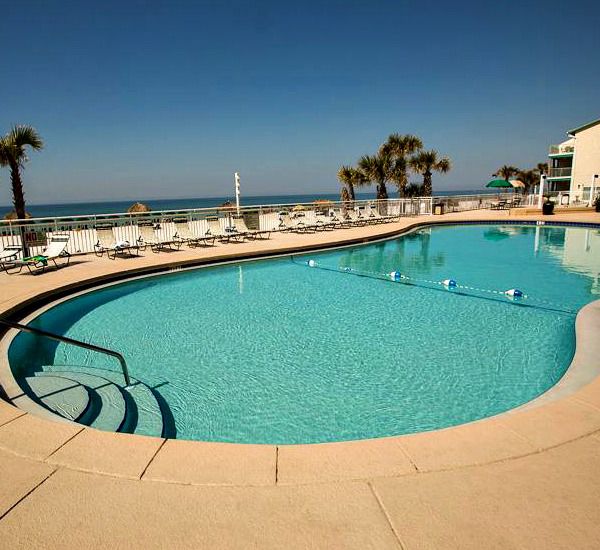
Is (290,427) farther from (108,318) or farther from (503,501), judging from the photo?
(108,318)

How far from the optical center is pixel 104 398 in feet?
12.7

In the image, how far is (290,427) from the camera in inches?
149

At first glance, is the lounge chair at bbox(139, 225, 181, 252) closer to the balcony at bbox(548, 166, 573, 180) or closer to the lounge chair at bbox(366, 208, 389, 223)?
the lounge chair at bbox(366, 208, 389, 223)

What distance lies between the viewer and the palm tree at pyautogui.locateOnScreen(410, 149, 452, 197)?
30469 millimetres

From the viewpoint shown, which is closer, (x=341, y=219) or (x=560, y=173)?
(x=341, y=219)

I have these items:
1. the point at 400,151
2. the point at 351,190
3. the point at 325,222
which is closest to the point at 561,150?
the point at 400,151

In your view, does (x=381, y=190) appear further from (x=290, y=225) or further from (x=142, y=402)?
(x=142, y=402)

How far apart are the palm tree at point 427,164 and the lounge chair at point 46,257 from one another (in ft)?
87.1

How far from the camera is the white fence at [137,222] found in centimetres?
1009

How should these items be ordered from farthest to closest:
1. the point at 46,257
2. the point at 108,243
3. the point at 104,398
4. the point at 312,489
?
the point at 108,243 < the point at 46,257 < the point at 104,398 < the point at 312,489

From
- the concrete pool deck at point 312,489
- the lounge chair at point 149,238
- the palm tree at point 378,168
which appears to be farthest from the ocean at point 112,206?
the concrete pool deck at point 312,489

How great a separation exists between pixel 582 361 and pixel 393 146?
28.3 metres

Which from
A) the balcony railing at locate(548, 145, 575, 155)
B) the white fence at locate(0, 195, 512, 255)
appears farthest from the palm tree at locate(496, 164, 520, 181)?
the white fence at locate(0, 195, 512, 255)

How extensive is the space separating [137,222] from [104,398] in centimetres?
919
